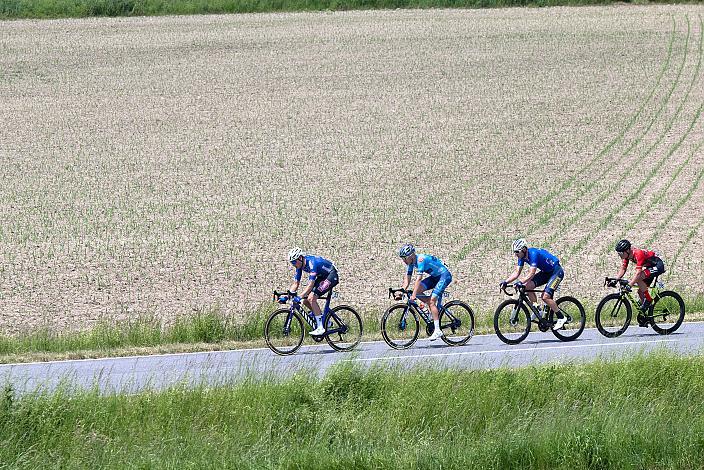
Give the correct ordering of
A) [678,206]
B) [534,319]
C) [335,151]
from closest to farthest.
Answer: [534,319] → [678,206] → [335,151]

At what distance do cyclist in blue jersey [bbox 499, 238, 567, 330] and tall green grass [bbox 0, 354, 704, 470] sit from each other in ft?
13.5

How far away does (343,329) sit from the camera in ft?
60.6

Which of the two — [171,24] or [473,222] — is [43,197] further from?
[171,24]

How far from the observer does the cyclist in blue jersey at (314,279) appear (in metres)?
18.1

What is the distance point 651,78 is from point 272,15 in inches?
908

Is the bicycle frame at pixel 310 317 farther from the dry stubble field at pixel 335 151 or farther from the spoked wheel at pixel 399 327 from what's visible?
the dry stubble field at pixel 335 151

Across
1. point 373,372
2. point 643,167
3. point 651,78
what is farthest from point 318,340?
point 651,78

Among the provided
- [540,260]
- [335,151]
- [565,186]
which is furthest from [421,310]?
[335,151]

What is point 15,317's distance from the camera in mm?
21109

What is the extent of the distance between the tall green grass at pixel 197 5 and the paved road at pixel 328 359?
145ft

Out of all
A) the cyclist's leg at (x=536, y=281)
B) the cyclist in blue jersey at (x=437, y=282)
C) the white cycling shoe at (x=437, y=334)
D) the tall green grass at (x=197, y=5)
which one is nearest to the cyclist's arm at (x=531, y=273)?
the cyclist's leg at (x=536, y=281)

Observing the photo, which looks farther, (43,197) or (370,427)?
(43,197)

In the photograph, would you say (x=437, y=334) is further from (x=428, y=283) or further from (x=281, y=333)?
(x=281, y=333)

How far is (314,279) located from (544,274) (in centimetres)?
402
